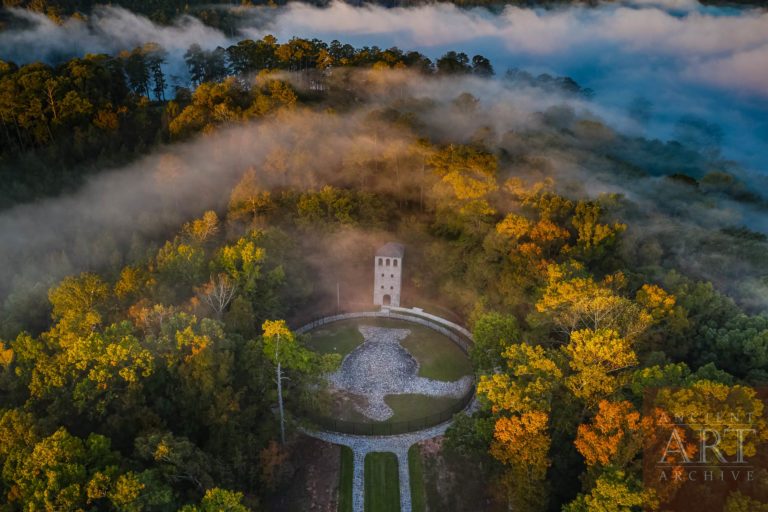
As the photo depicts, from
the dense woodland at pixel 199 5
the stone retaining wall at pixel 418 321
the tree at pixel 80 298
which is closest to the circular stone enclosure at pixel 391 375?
the stone retaining wall at pixel 418 321

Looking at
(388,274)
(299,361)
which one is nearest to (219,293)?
(299,361)

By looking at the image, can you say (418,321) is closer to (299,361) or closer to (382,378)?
(382,378)

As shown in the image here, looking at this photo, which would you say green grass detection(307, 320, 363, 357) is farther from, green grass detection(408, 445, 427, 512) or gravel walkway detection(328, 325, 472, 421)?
green grass detection(408, 445, 427, 512)

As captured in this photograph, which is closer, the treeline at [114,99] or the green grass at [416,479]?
the green grass at [416,479]

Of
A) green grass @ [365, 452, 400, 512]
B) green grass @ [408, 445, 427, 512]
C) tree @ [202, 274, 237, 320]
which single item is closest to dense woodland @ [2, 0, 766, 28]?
tree @ [202, 274, 237, 320]

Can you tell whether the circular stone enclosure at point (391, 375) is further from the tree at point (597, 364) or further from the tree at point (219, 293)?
the tree at point (597, 364)

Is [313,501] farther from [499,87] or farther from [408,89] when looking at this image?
[499,87]
